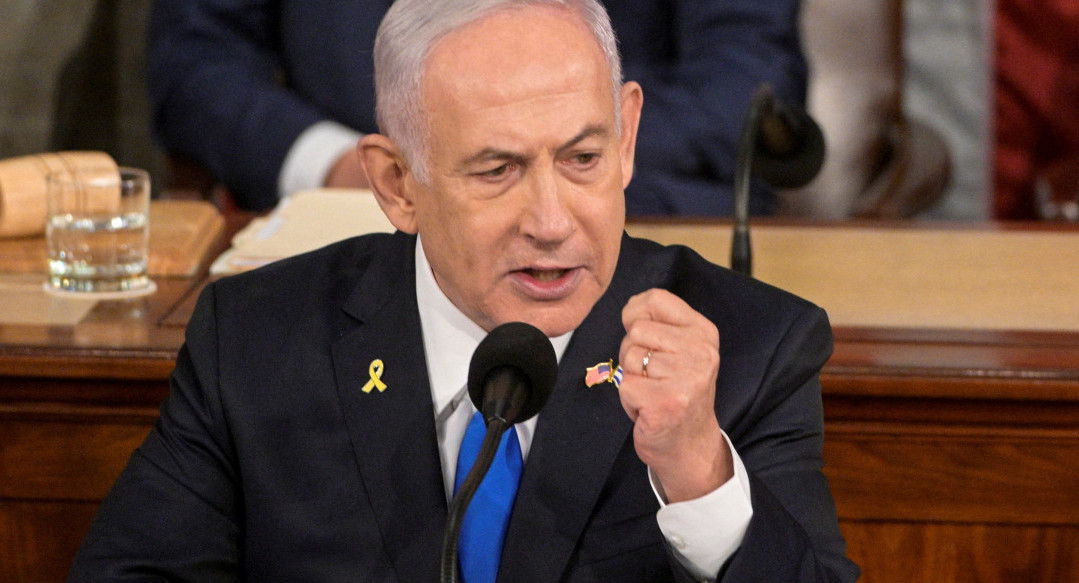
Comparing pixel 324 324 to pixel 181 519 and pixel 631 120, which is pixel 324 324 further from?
pixel 631 120

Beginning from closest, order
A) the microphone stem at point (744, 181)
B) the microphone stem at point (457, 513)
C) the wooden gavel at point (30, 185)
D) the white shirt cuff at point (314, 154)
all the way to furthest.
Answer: the microphone stem at point (457, 513) < the microphone stem at point (744, 181) < the wooden gavel at point (30, 185) < the white shirt cuff at point (314, 154)

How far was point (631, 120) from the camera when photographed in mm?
1350

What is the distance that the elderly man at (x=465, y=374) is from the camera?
1182 mm

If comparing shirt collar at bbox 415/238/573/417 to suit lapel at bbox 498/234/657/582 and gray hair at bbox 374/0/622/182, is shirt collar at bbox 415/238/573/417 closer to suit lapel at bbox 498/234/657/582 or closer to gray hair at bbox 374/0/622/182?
suit lapel at bbox 498/234/657/582

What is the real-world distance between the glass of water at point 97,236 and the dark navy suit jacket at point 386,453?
444mm

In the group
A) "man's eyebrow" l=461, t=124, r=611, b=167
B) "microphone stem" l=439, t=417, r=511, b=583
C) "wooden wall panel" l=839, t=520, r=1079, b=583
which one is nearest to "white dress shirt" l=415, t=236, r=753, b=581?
"man's eyebrow" l=461, t=124, r=611, b=167

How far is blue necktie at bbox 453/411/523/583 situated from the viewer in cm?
130

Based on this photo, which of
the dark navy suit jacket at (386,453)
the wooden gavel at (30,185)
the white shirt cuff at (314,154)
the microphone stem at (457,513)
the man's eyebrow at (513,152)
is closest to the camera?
the microphone stem at (457,513)

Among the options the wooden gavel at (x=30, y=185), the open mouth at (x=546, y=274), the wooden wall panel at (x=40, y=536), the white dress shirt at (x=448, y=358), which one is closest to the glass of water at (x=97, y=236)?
the wooden gavel at (x=30, y=185)

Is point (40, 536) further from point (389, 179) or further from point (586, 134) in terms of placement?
point (586, 134)

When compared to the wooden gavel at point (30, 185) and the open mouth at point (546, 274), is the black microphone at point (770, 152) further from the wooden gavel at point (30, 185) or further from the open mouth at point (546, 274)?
the wooden gavel at point (30, 185)

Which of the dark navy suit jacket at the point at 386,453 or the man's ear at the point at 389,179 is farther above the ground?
the man's ear at the point at 389,179

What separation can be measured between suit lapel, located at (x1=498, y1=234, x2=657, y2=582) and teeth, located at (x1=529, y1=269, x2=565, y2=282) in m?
0.13

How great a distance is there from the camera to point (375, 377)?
1390mm
